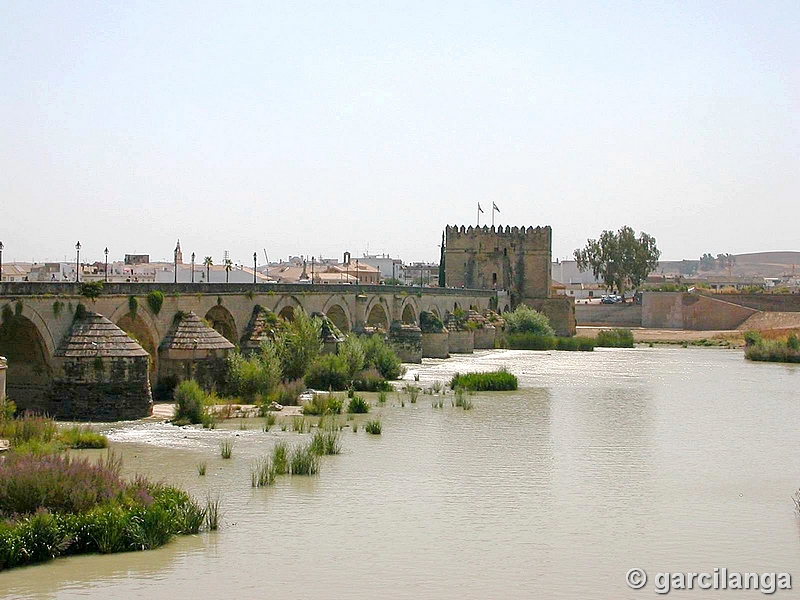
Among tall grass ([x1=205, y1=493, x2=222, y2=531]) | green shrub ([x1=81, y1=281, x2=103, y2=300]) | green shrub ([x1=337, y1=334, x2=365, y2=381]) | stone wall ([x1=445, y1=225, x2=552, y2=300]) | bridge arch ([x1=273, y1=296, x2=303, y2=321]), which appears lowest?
tall grass ([x1=205, y1=493, x2=222, y2=531])

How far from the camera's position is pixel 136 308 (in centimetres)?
1941

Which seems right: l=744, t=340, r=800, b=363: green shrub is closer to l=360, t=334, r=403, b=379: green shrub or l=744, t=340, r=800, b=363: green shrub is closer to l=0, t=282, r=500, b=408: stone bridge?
l=0, t=282, r=500, b=408: stone bridge

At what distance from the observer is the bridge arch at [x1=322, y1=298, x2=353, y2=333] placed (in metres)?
30.5

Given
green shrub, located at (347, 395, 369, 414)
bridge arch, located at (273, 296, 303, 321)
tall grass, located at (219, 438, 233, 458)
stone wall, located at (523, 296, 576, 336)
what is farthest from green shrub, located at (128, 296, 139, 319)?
stone wall, located at (523, 296, 576, 336)

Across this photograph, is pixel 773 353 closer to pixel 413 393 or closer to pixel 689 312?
pixel 689 312

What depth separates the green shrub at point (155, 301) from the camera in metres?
19.8

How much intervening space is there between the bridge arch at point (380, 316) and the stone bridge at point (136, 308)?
13.5ft

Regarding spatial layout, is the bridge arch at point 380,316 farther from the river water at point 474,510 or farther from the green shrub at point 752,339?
the river water at point 474,510

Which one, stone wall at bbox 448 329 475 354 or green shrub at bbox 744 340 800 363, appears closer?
green shrub at bbox 744 340 800 363

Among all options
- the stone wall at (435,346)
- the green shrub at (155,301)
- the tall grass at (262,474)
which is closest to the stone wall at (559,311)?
the stone wall at (435,346)

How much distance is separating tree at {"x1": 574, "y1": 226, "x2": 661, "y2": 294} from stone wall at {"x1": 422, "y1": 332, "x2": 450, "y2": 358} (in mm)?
40736

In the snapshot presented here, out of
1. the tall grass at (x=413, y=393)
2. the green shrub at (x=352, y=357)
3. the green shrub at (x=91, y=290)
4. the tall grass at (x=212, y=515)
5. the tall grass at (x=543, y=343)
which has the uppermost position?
the green shrub at (x=91, y=290)

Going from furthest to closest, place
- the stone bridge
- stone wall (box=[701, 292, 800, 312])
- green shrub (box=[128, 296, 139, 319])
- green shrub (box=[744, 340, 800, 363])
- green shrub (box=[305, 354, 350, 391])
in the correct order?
stone wall (box=[701, 292, 800, 312]) < green shrub (box=[744, 340, 800, 363]) < green shrub (box=[305, 354, 350, 391]) < green shrub (box=[128, 296, 139, 319]) < the stone bridge

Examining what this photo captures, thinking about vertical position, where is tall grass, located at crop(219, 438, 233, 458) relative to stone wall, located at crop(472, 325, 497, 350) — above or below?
below
